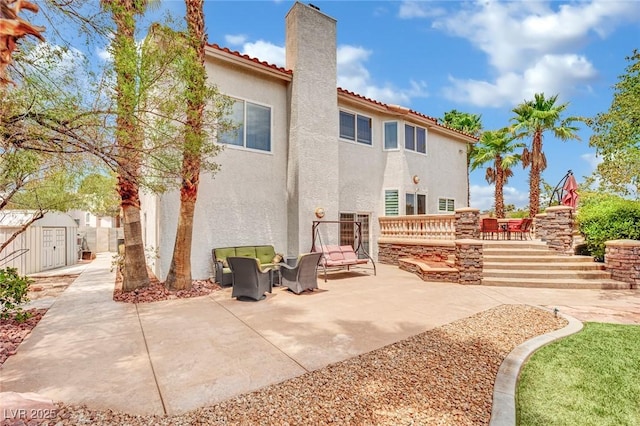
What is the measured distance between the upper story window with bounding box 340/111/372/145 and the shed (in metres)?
12.9

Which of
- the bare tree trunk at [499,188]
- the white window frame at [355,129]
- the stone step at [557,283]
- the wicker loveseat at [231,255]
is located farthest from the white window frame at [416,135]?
the bare tree trunk at [499,188]

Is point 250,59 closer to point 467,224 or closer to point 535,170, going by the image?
point 467,224

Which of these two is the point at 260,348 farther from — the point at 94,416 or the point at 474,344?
the point at 474,344

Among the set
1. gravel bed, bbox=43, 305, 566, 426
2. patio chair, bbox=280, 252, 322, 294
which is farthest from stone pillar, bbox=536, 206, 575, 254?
patio chair, bbox=280, 252, 322, 294

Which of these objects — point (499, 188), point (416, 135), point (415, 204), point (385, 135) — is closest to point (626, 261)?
point (415, 204)

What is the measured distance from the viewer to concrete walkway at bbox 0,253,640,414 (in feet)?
11.4

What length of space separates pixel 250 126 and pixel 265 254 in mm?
4777

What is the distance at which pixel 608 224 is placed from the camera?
32.9ft

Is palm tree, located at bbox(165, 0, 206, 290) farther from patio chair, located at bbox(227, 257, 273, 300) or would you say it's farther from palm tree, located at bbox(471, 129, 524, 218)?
palm tree, located at bbox(471, 129, 524, 218)

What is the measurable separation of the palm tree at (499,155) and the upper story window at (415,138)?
→ 29.4 ft

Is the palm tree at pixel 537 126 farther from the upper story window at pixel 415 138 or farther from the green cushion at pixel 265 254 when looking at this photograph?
the green cushion at pixel 265 254

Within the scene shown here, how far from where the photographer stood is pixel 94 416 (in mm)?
2877

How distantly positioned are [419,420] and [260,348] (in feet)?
8.31

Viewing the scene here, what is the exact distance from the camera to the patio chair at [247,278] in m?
7.25
